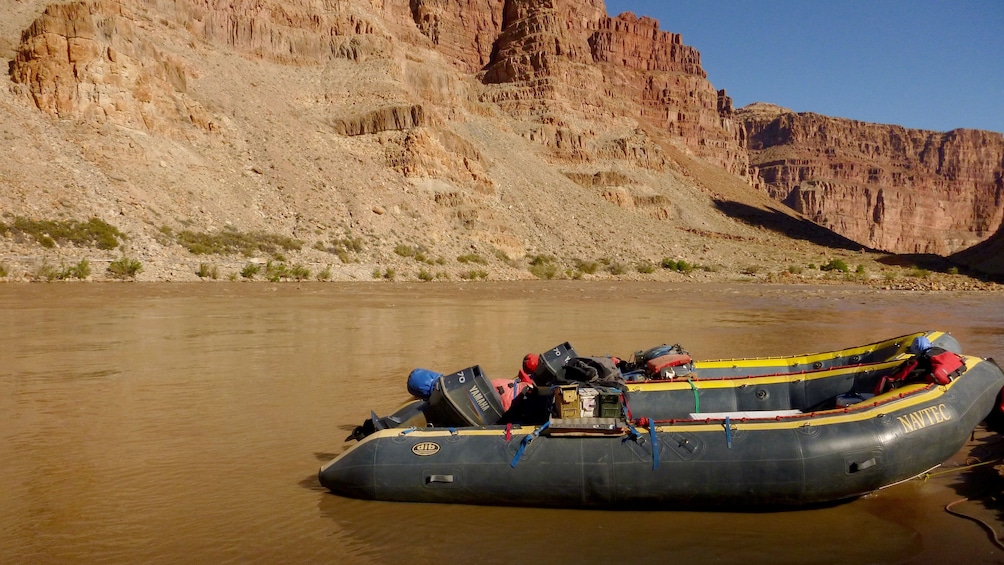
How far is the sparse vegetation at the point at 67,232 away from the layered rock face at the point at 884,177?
135m

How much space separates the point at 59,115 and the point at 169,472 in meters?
38.8

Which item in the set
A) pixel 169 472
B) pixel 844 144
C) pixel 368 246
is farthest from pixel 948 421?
pixel 844 144

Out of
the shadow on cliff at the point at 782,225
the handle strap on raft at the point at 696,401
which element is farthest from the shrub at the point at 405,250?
the shadow on cliff at the point at 782,225

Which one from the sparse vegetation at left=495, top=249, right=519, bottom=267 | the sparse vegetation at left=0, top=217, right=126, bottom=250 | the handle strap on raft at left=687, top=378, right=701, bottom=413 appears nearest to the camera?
the handle strap on raft at left=687, top=378, right=701, bottom=413

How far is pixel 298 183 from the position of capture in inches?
1738

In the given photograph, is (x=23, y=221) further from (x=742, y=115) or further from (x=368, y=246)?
(x=742, y=115)

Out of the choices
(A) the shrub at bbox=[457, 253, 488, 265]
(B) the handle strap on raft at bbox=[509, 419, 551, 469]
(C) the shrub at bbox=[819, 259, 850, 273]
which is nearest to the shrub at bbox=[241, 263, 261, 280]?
(A) the shrub at bbox=[457, 253, 488, 265]

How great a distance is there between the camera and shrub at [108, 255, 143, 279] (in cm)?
2888

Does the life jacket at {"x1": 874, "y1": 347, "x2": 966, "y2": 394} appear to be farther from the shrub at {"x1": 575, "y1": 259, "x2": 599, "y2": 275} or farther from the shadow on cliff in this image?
the shadow on cliff

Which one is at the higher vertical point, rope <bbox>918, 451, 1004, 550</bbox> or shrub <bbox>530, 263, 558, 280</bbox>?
shrub <bbox>530, 263, 558, 280</bbox>

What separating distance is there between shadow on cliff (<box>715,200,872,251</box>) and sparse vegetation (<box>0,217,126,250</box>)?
68.4 metres

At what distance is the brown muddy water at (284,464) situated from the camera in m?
5.18

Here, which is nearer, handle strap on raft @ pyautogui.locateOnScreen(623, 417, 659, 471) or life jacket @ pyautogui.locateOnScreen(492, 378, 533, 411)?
handle strap on raft @ pyautogui.locateOnScreen(623, 417, 659, 471)

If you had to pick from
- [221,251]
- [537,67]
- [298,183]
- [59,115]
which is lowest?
[221,251]
